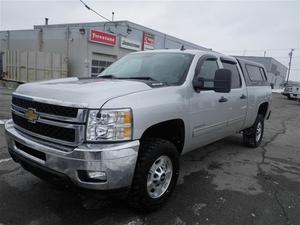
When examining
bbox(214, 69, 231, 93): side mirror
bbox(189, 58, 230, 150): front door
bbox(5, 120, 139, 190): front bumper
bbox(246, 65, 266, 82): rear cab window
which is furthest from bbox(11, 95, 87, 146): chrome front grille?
bbox(246, 65, 266, 82): rear cab window

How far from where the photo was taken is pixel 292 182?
442 cm

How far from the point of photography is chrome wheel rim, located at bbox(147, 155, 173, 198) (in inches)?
123

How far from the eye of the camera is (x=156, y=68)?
402cm

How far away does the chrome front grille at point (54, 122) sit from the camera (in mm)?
2547

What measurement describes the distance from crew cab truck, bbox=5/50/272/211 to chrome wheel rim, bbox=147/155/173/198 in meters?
0.01

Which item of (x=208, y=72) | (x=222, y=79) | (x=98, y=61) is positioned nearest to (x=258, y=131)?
(x=208, y=72)

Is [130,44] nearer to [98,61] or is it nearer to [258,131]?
[98,61]

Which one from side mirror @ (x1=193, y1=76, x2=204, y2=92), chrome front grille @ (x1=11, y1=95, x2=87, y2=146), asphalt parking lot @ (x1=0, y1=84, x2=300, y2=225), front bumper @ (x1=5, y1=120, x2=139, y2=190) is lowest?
asphalt parking lot @ (x1=0, y1=84, x2=300, y2=225)

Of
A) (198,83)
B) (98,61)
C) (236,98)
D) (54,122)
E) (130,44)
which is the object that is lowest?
(54,122)

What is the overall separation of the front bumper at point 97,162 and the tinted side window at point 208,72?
1734 mm

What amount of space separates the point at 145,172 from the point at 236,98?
276 cm

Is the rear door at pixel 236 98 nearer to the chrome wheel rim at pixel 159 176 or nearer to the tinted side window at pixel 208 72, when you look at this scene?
the tinted side window at pixel 208 72

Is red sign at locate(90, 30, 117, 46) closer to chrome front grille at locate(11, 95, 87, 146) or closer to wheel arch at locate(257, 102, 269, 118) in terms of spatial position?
wheel arch at locate(257, 102, 269, 118)

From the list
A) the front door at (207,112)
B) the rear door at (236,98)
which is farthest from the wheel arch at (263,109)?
the front door at (207,112)
